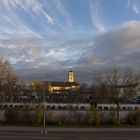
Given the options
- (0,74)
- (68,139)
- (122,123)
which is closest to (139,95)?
(0,74)

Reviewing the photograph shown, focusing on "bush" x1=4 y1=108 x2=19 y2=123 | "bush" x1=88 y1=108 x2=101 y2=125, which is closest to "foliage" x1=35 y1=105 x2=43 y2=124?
"bush" x1=4 y1=108 x2=19 y2=123

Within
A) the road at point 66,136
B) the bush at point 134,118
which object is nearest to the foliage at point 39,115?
the bush at point 134,118

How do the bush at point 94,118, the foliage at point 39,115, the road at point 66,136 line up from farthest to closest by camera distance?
1. the bush at point 94,118
2. the foliage at point 39,115
3. the road at point 66,136

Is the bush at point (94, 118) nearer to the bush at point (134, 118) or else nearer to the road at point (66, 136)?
the bush at point (134, 118)

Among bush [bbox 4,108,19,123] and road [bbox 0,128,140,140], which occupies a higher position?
bush [bbox 4,108,19,123]

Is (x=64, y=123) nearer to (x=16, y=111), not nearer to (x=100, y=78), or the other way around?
(x=16, y=111)

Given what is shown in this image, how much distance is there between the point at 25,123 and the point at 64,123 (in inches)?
210

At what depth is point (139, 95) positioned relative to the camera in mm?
138750

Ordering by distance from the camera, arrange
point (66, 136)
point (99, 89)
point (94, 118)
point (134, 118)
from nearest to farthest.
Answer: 1. point (66, 136)
2. point (94, 118)
3. point (134, 118)
4. point (99, 89)

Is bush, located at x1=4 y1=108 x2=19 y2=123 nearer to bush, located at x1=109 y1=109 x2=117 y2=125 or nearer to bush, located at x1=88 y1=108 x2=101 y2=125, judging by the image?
bush, located at x1=88 y1=108 x2=101 y2=125

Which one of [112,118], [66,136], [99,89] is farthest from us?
[99,89]

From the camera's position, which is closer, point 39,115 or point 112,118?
point 39,115

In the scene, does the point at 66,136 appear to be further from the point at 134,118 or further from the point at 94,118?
the point at 134,118

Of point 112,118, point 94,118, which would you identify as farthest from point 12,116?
point 112,118
